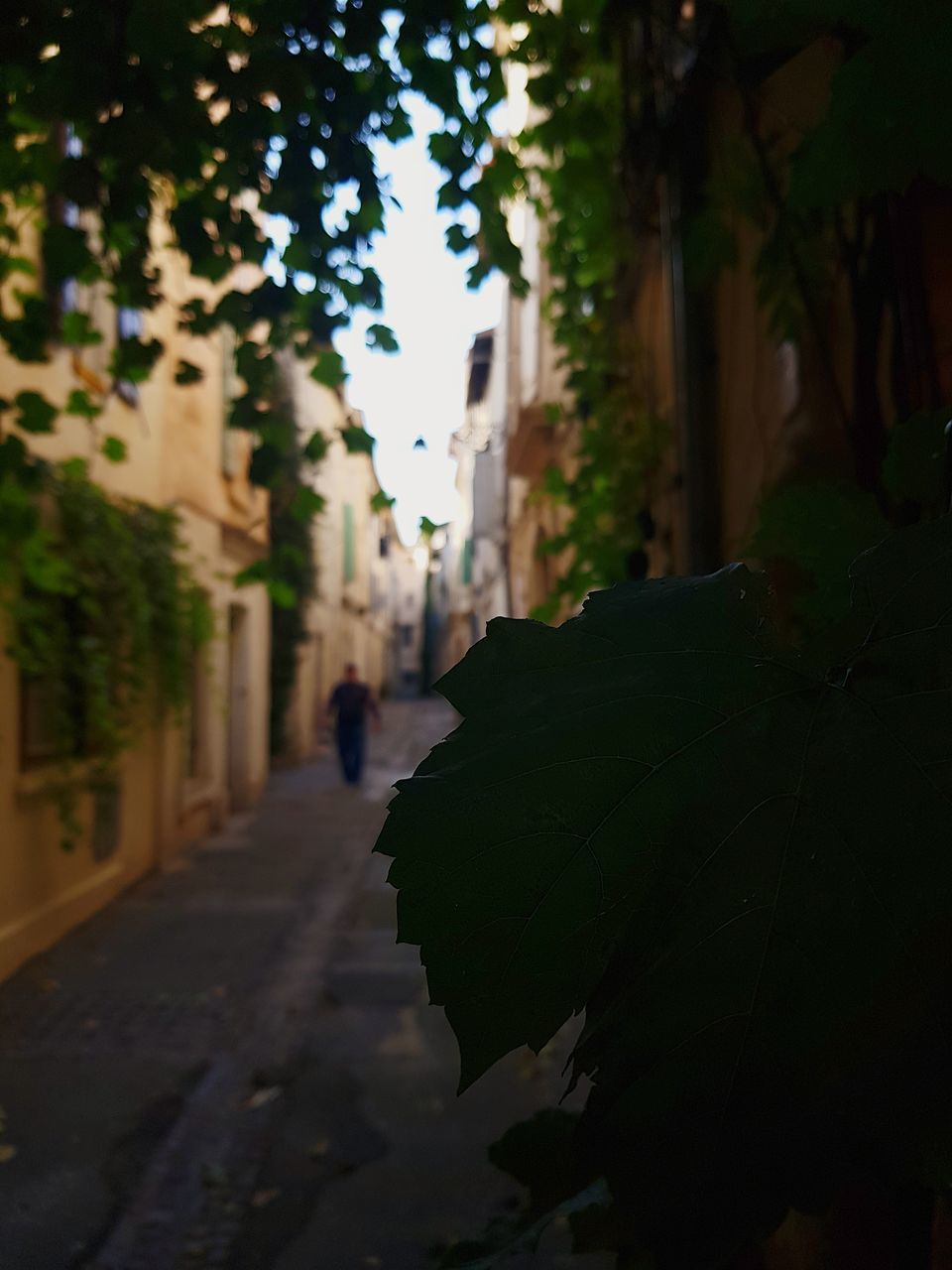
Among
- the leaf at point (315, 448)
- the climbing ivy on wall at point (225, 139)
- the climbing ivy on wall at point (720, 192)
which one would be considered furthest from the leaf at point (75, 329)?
the climbing ivy on wall at point (720, 192)

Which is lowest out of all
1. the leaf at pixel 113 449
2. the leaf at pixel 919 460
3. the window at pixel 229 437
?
the leaf at pixel 919 460

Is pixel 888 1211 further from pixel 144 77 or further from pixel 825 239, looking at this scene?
pixel 144 77

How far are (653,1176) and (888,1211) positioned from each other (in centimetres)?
110

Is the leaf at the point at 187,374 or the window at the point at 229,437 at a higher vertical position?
the window at the point at 229,437

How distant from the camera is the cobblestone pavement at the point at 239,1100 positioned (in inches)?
115

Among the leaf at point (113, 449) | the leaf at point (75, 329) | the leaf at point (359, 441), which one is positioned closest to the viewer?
the leaf at point (75, 329)

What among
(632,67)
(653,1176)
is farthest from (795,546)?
(632,67)

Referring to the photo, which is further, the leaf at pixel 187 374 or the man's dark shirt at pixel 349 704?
the man's dark shirt at pixel 349 704

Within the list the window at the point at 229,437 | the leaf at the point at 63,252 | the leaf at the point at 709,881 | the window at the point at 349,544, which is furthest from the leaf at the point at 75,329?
the window at the point at 349,544

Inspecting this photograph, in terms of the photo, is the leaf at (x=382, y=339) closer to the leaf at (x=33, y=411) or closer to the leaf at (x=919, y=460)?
the leaf at (x=33, y=411)

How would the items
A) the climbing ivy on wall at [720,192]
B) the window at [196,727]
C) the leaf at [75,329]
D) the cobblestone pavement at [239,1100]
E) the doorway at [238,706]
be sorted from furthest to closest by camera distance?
the doorway at [238,706] → the window at [196,727] → the leaf at [75,329] → the cobblestone pavement at [239,1100] → the climbing ivy on wall at [720,192]

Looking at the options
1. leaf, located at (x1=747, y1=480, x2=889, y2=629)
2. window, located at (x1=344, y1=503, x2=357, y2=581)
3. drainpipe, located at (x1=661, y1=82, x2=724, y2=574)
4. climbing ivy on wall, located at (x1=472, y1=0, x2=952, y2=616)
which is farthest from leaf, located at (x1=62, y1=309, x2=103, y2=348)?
window, located at (x1=344, y1=503, x2=357, y2=581)

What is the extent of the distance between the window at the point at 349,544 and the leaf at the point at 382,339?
19.7 m

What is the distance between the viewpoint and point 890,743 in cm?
70
